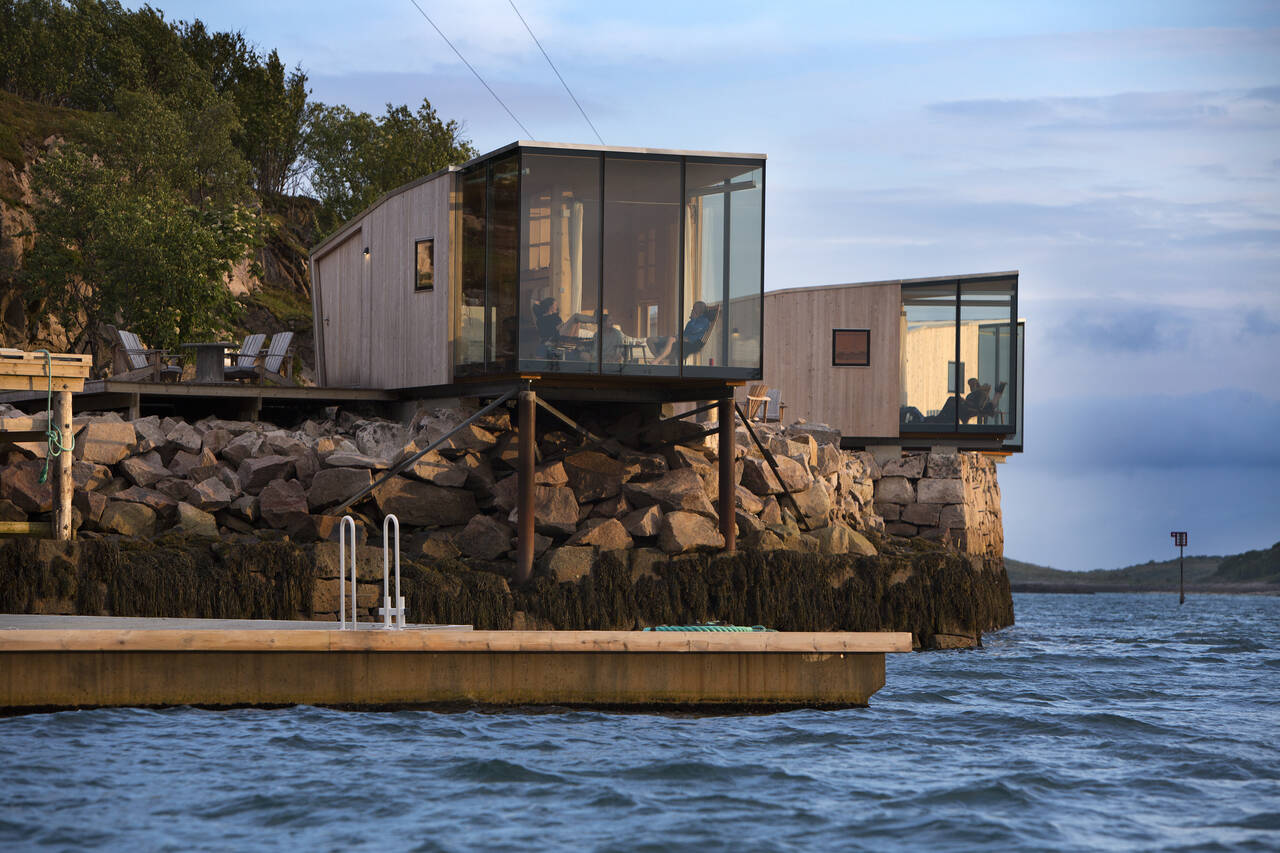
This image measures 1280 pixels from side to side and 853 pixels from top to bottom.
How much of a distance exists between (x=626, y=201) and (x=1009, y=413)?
42.6ft

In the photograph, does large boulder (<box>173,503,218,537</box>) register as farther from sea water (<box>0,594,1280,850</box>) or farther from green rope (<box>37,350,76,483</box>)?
sea water (<box>0,594,1280,850</box>)

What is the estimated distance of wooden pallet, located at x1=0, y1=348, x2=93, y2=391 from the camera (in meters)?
14.5

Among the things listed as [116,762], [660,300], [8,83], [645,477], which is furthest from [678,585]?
[8,83]

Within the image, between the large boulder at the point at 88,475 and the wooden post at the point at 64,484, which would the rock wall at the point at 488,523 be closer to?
the large boulder at the point at 88,475

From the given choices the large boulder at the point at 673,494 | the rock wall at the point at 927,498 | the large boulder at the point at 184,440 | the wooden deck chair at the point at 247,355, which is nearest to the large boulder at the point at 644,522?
the large boulder at the point at 673,494

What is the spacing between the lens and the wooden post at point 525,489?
17.0 m

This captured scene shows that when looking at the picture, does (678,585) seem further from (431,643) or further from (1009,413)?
(1009,413)

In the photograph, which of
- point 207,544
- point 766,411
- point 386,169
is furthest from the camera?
point 386,169

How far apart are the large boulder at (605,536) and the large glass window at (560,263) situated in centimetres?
205

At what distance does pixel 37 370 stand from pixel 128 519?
2.60 meters

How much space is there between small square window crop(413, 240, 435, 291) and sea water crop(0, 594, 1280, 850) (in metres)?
9.79

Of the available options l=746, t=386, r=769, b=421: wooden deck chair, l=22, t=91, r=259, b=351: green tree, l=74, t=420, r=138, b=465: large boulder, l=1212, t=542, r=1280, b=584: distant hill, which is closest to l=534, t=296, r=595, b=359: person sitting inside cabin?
l=74, t=420, r=138, b=465: large boulder

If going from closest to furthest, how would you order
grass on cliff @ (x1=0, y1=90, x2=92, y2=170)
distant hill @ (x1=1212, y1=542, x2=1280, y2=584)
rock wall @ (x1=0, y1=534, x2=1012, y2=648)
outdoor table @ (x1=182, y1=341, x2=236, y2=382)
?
1. rock wall @ (x1=0, y1=534, x2=1012, y2=648)
2. outdoor table @ (x1=182, y1=341, x2=236, y2=382)
3. grass on cliff @ (x1=0, y1=90, x2=92, y2=170)
4. distant hill @ (x1=1212, y1=542, x2=1280, y2=584)

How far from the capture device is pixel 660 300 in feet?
58.3
